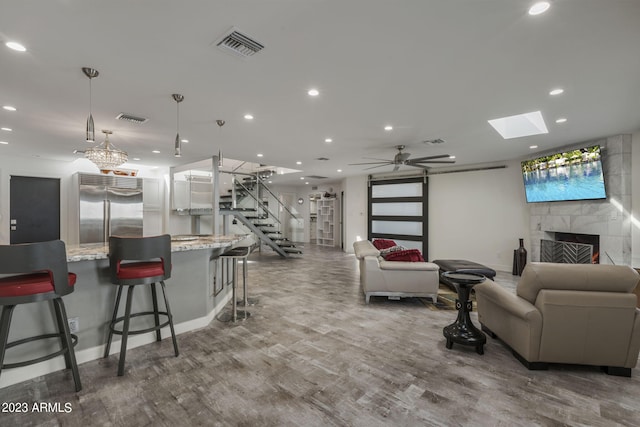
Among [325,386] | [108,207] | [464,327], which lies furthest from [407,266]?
[108,207]

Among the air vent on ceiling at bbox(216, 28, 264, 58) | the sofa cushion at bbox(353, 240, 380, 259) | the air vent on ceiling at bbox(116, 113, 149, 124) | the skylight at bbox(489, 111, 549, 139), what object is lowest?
the sofa cushion at bbox(353, 240, 380, 259)

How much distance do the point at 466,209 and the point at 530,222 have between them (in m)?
1.40

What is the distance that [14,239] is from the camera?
5.82 metres

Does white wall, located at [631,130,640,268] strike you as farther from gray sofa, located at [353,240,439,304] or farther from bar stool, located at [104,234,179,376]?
bar stool, located at [104,234,179,376]

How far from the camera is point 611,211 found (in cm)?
445

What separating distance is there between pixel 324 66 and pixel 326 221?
30.1ft

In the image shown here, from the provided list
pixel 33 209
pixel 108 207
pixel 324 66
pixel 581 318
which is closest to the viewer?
pixel 581 318

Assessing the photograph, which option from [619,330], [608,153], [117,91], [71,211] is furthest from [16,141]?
[608,153]

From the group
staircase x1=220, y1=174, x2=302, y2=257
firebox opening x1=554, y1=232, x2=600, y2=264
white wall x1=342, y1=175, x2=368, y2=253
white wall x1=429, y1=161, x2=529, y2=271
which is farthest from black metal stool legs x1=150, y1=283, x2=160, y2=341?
white wall x1=342, y1=175, x2=368, y2=253

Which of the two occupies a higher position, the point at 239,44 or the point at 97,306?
the point at 239,44

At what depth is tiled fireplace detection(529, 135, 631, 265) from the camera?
426 cm

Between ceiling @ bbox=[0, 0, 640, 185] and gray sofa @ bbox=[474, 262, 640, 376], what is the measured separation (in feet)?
5.99

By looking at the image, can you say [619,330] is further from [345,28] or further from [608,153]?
[608,153]

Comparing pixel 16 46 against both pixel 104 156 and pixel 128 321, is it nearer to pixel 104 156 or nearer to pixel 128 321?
pixel 104 156
